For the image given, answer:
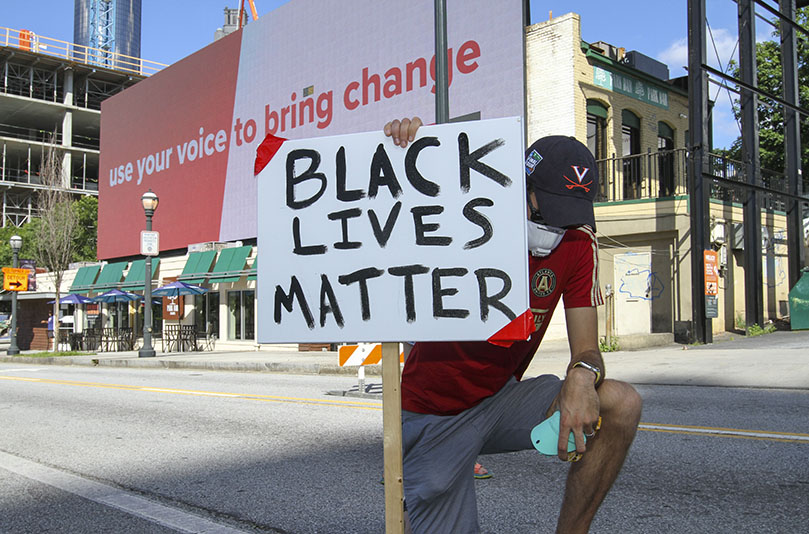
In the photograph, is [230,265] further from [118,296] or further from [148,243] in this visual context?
[118,296]

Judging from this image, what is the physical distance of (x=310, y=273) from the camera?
2.57 m

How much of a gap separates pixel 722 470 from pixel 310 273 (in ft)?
11.7

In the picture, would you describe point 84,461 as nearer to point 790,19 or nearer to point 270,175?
point 270,175

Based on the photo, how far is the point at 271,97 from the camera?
86.2 ft

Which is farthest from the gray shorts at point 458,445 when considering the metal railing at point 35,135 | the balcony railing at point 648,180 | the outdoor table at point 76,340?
the metal railing at point 35,135

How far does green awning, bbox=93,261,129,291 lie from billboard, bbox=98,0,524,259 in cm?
102

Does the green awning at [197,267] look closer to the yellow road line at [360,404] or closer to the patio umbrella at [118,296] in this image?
the patio umbrella at [118,296]

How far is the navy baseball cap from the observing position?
237 centimetres

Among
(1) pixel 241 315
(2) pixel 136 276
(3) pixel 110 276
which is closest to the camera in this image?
(1) pixel 241 315

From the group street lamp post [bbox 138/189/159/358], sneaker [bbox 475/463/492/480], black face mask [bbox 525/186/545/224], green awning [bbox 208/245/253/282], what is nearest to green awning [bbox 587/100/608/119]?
green awning [bbox 208/245/253/282]

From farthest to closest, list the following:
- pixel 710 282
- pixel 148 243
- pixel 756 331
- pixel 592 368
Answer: pixel 148 243 < pixel 756 331 < pixel 710 282 < pixel 592 368

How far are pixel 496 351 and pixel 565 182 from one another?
0.62m

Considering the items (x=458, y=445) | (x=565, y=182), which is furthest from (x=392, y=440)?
(x=565, y=182)

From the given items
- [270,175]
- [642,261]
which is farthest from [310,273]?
[642,261]
